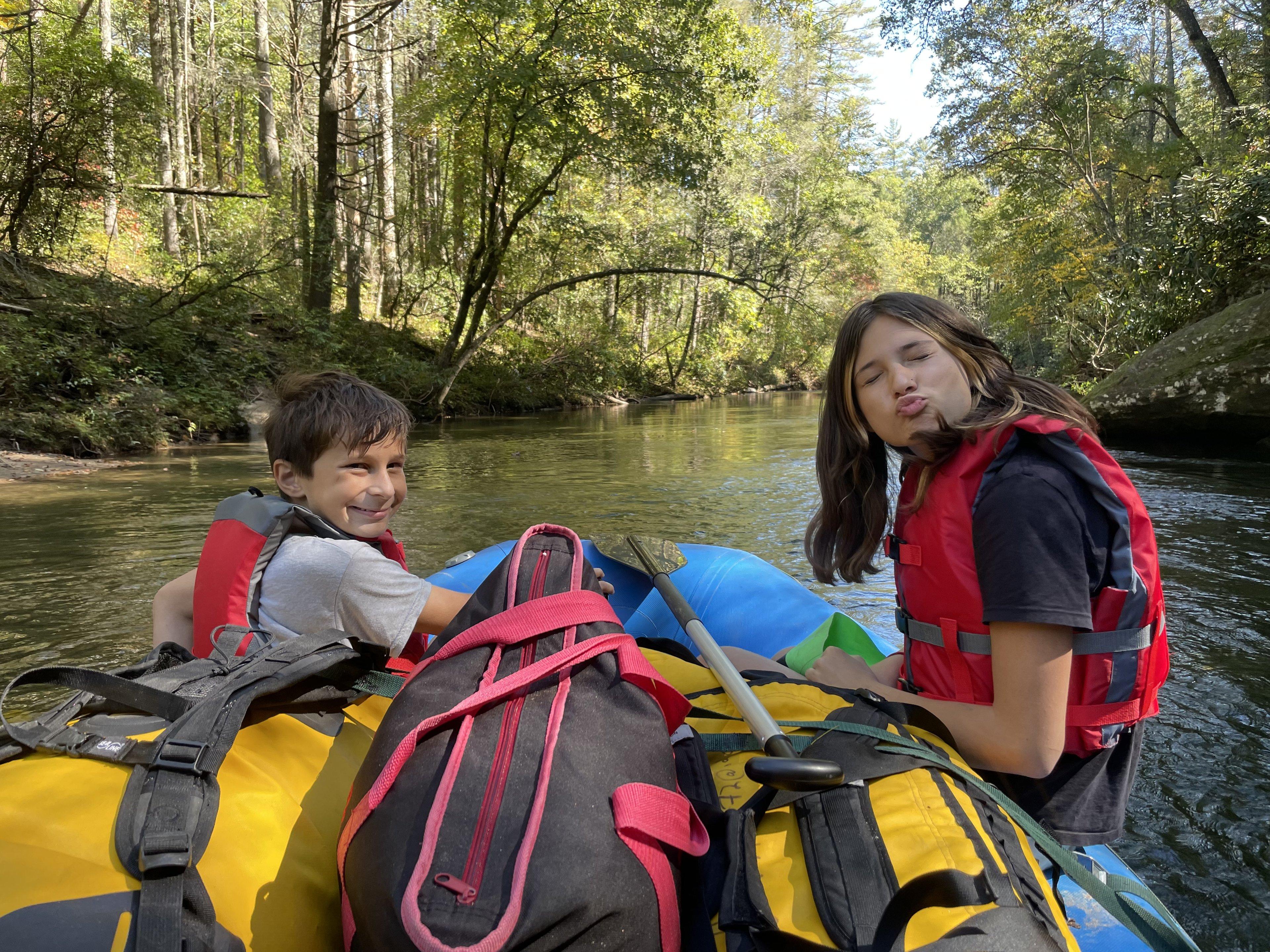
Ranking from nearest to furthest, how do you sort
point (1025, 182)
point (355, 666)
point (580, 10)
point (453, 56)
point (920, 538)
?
point (355, 666), point (920, 538), point (580, 10), point (453, 56), point (1025, 182)

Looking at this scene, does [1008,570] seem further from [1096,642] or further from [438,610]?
[438,610]

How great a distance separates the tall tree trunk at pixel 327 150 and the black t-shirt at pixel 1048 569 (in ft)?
36.7

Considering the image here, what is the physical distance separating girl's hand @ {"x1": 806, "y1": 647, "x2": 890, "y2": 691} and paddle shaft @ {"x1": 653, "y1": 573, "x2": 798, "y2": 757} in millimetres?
172

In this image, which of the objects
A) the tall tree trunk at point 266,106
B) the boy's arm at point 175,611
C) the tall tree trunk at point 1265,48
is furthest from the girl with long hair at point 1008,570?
the tall tree trunk at point 266,106

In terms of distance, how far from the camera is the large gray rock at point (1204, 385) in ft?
21.1

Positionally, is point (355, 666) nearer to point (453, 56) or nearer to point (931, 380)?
point (931, 380)

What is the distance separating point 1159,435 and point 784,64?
2481 cm

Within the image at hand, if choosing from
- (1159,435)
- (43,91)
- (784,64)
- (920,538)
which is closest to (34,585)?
(920,538)

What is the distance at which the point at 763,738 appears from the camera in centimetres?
113

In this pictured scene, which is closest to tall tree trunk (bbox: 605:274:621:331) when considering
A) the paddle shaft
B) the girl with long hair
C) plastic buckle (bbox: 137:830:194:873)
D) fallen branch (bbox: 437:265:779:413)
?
fallen branch (bbox: 437:265:779:413)

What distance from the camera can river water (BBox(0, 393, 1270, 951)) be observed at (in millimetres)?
1779

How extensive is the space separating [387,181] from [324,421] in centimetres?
1624

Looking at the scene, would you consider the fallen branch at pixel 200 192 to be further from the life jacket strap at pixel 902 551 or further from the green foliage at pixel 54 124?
the life jacket strap at pixel 902 551

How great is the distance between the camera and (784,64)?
1097 inches
